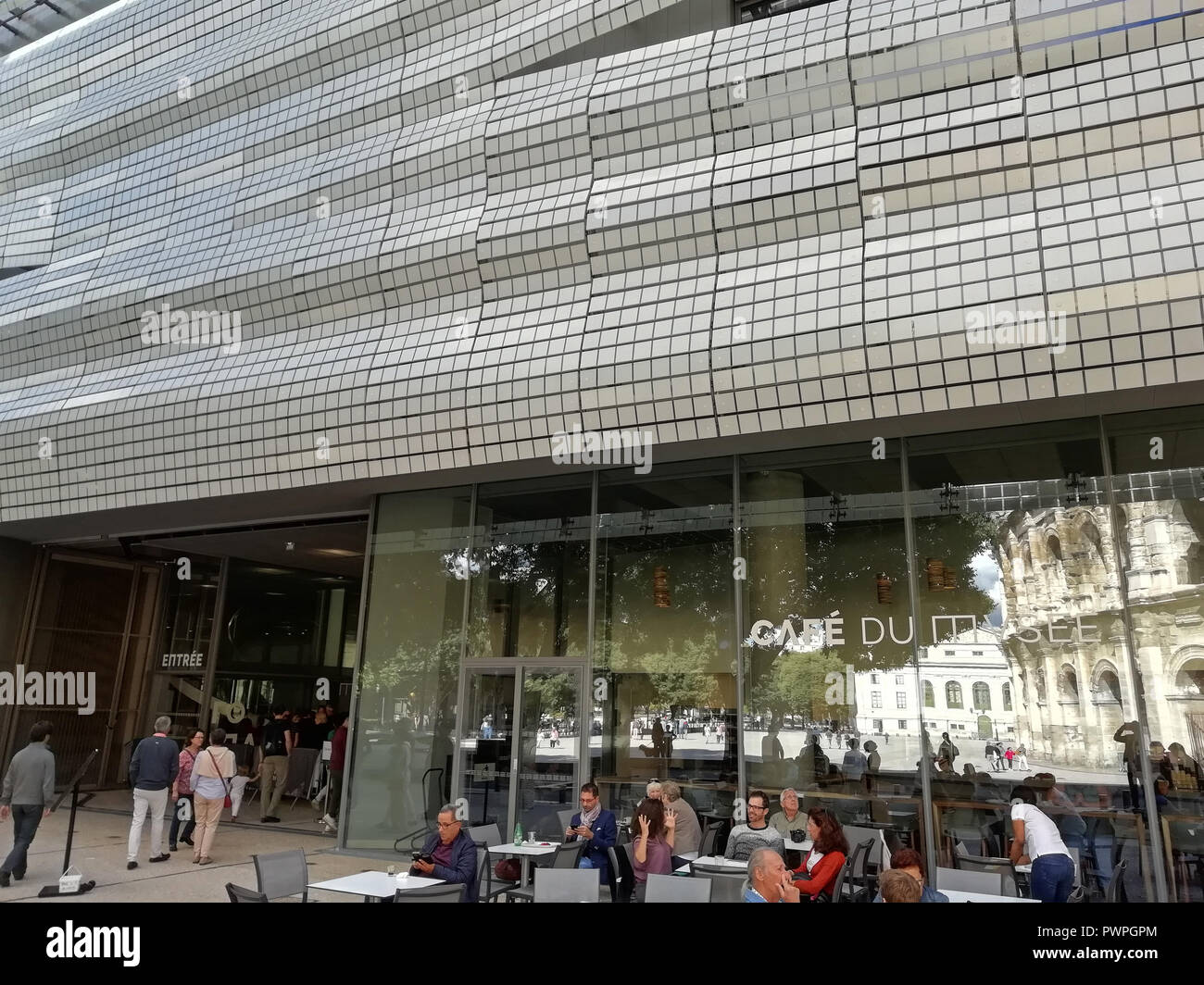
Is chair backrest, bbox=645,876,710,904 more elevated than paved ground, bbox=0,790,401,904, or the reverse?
chair backrest, bbox=645,876,710,904

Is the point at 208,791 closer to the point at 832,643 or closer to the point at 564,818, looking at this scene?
the point at 564,818

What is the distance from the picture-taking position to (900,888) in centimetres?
505

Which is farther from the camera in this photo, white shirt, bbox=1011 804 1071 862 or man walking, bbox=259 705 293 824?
man walking, bbox=259 705 293 824

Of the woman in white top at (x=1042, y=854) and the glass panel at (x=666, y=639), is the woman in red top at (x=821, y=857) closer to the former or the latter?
the woman in white top at (x=1042, y=854)

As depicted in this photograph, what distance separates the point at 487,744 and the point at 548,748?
959 millimetres

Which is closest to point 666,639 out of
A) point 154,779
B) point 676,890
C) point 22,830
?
point 676,890

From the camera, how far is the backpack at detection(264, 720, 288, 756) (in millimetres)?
14898

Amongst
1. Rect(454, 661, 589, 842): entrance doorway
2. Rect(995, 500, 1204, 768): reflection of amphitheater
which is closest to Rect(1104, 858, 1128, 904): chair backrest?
Rect(995, 500, 1204, 768): reflection of amphitheater

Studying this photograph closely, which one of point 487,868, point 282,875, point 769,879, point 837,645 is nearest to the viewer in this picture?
point 769,879

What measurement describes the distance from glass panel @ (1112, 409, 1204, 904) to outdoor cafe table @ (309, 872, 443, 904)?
6.36 metres

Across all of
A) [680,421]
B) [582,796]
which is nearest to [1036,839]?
[582,796]

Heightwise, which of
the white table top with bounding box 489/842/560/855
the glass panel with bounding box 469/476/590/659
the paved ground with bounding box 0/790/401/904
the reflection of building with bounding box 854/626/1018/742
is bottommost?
the paved ground with bounding box 0/790/401/904

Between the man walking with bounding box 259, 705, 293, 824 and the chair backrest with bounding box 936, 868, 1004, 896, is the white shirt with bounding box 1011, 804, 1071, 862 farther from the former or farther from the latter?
the man walking with bounding box 259, 705, 293, 824

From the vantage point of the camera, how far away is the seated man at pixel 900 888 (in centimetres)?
502
